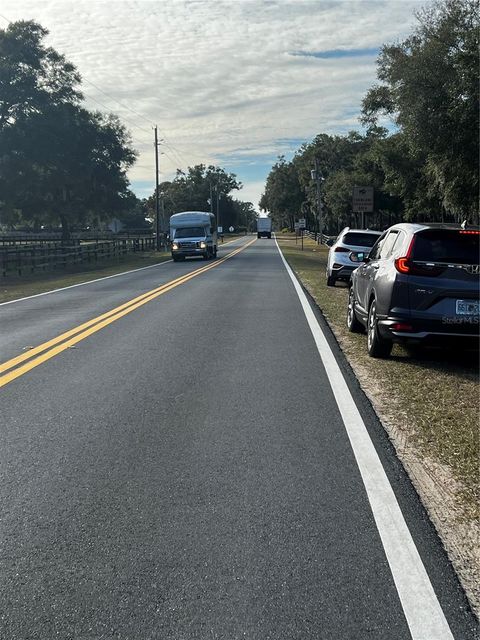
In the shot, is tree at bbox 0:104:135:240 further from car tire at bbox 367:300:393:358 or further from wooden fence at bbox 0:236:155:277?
car tire at bbox 367:300:393:358

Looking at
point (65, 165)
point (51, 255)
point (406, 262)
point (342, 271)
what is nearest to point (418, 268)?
point (406, 262)

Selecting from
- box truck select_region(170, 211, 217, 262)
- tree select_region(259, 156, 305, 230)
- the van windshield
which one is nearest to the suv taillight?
box truck select_region(170, 211, 217, 262)

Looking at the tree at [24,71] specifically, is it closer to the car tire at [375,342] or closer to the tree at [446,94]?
the tree at [446,94]

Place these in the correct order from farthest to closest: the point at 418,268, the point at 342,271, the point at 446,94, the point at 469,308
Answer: the point at 446,94, the point at 342,271, the point at 418,268, the point at 469,308

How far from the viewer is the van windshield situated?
123 ft

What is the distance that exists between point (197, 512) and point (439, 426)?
9.00 ft

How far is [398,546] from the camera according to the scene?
3.68 metres

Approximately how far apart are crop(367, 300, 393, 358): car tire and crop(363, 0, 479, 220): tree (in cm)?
1657

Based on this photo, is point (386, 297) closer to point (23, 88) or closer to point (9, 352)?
point (9, 352)

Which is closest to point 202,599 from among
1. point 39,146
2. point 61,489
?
point 61,489

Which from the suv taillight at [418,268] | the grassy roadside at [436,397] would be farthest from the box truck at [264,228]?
the suv taillight at [418,268]

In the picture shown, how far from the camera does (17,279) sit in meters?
27.9

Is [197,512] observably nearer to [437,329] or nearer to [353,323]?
[437,329]

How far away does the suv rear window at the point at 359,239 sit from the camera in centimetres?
1912
